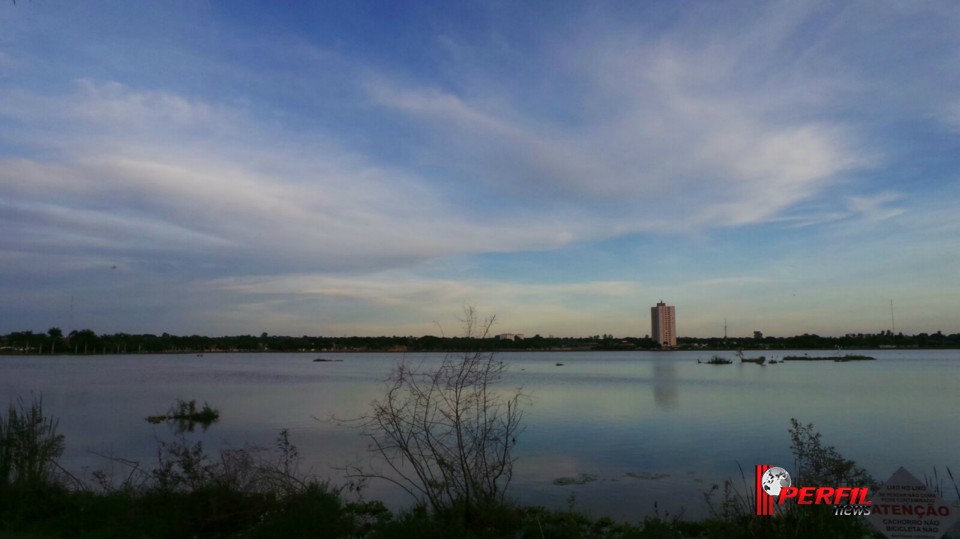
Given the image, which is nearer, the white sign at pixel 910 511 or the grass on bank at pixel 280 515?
the white sign at pixel 910 511

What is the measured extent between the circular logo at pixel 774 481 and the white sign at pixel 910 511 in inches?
84.9

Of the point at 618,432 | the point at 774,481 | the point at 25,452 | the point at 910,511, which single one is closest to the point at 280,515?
the point at 25,452

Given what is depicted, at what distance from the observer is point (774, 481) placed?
332 inches

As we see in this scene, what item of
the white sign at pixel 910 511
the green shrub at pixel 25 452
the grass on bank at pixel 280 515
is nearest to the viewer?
the white sign at pixel 910 511

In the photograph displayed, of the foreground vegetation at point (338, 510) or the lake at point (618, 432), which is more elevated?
the foreground vegetation at point (338, 510)

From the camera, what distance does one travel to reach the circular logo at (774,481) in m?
7.66

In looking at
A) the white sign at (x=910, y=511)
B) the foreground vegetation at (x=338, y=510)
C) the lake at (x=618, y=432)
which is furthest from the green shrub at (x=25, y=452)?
the white sign at (x=910, y=511)

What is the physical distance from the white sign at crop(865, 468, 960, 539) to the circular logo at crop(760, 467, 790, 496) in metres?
2.16

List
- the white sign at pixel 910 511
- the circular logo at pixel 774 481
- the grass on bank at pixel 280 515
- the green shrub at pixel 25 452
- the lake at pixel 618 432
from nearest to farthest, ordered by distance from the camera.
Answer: the white sign at pixel 910 511 < the grass on bank at pixel 280 515 < the circular logo at pixel 774 481 < the green shrub at pixel 25 452 < the lake at pixel 618 432

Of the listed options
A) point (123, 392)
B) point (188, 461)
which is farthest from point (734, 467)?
point (123, 392)

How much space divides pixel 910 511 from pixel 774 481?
3.80 metres

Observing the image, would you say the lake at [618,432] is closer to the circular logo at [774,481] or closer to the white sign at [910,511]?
the circular logo at [774,481]

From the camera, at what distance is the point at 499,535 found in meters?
7.78

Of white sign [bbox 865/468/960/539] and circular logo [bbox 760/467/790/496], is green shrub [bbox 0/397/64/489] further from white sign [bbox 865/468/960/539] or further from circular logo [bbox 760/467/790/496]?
white sign [bbox 865/468/960/539]
